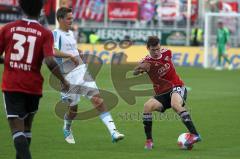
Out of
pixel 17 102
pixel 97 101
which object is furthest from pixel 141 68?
pixel 17 102

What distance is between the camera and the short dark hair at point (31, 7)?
33.3 ft

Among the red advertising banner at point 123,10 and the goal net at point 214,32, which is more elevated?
the red advertising banner at point 123,10

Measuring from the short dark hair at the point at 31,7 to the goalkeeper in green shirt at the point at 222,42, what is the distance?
1150 inches

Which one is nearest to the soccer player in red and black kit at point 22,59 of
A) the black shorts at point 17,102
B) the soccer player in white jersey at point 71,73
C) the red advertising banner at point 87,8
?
the black shorts at point 17,102

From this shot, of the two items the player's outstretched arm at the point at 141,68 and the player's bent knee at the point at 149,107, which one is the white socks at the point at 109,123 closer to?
the player's bent knee at the point at 149,107

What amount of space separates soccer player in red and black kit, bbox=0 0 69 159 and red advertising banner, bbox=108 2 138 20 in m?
32.8

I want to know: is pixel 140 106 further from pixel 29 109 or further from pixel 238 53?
pixel 238 53

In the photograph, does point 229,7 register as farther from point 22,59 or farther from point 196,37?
point 22,59

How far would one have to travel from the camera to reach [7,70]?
1034cm

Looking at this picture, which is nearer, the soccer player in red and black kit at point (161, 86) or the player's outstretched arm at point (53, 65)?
the player's outstretched arm at point (53, 65)

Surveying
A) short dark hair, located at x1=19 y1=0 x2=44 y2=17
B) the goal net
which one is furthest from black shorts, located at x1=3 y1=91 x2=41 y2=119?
the goal net

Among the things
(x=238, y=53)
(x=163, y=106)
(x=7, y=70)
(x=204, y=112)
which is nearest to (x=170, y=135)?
(x=163, y=106)

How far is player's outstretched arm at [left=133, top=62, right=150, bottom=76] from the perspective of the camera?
1380cm

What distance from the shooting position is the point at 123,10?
4341 cm
